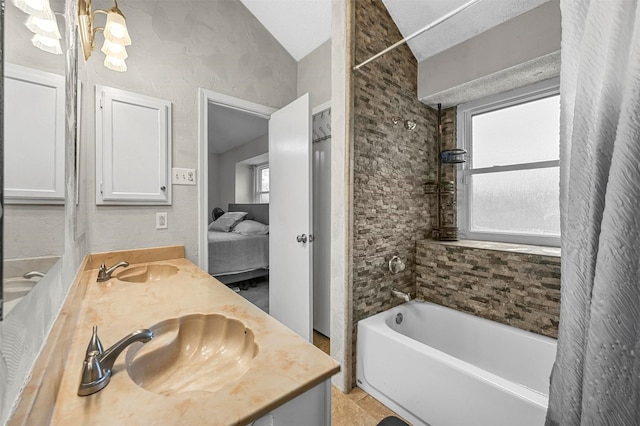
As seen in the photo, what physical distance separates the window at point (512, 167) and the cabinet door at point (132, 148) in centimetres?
222

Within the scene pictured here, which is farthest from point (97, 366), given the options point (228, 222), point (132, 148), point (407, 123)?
point (228, 222)

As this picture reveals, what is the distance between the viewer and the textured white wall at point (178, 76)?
1.59 meters

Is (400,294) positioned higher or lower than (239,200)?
lower

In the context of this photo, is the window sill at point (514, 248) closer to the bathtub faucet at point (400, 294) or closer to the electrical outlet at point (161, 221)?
the bathtub faucet at point (400, 294)

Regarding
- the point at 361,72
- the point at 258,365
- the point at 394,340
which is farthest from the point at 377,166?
the point at 258,365

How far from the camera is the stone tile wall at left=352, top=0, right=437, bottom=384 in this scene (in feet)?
5.42

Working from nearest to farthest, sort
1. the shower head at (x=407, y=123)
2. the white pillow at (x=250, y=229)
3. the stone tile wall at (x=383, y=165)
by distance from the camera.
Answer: the stone tile wall at (x=383, y=165) → the shower head at (x=407, y=123) → the white pillow at (x=250, y=229)

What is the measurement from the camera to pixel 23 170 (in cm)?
34

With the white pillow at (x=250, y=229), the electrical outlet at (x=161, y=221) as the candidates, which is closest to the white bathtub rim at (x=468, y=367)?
the electrical outlet at (x=161, y=221)

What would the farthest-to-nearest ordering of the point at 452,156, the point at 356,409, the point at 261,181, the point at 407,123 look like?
the point at 261,181 → the point at 452,156 → the point at 407,123 → the point at 356,409

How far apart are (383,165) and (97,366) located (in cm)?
165

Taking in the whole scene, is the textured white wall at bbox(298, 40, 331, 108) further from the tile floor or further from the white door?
the tile floor

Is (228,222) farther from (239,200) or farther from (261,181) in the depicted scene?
(261,181)

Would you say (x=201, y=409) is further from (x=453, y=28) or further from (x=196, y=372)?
(x=453, y=28)
